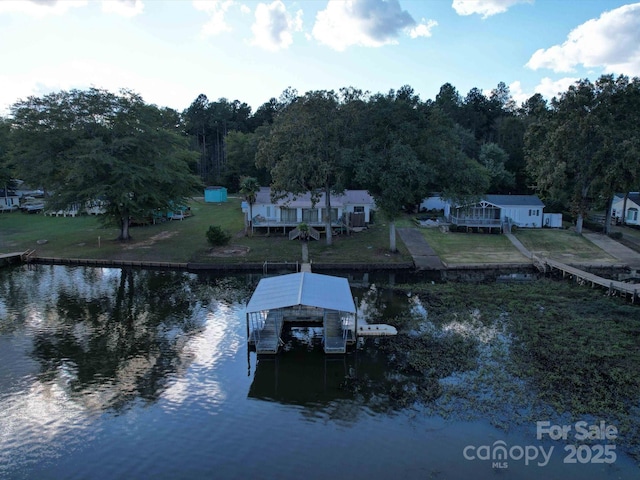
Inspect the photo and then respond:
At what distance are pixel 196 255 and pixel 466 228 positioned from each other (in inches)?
982

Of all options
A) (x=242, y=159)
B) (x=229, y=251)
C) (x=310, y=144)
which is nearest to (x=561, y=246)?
(x=310, y=144)

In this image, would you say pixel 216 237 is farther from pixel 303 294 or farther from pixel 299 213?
pixel 303 294

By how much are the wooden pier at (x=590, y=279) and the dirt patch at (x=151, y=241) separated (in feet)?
103

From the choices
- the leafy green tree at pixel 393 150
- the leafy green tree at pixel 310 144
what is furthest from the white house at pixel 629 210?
the leafy green tree at pixel 310 144

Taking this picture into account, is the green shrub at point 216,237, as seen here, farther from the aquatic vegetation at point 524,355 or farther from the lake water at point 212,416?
the aquatic vegetation at point 524,355

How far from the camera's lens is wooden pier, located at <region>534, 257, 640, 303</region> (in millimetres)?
27678

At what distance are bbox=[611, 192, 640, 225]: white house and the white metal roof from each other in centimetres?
3989

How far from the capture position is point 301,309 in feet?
79.8

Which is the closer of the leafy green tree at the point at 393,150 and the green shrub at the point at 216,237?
the leafy green tree at the point at 393,150

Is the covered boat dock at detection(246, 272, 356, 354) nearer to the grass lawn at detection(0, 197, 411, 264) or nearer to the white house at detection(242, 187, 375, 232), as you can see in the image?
the grass lawn at detection(0, 197, 411, 264)

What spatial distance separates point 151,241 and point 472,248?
91.3 ft

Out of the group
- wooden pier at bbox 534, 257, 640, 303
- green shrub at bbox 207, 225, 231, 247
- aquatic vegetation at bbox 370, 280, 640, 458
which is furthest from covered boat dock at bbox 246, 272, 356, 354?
wooden pier at bbox 534, 257, 640, 303

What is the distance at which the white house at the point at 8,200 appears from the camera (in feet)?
193

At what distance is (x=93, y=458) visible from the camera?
1380cm
